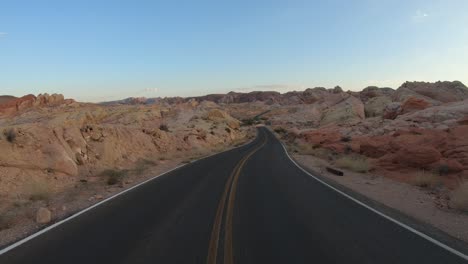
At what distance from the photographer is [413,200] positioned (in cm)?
1316

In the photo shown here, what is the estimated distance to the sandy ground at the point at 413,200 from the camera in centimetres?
959

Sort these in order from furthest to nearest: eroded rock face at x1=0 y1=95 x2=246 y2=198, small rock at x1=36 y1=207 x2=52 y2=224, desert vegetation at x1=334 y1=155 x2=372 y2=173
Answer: desert vegetation at x1=334 y1=155 x2=372 y2=173, eroded rock face at x1=0 y1=95 x2=246 y2=198, small rock at x1=36 y1=207 x2=52 y2=224

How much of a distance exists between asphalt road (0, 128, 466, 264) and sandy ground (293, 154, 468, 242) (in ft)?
4.33

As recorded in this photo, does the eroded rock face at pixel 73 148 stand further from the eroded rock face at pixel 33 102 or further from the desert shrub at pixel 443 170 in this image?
the eroded rock face at pixel 33 102

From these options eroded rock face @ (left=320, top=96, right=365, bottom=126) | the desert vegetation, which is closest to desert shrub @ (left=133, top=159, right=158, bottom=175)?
the desert vegetation

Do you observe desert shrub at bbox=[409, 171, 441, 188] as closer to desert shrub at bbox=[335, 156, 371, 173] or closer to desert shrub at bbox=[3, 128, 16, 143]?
desert shrub at bbox=[335, 156, 371, 173]

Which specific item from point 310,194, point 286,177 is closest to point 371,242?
point 310,194

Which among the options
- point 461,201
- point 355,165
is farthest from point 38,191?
point 355,165

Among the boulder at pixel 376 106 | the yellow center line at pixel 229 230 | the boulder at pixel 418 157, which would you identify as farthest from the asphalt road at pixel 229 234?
the boulder at pixel 376 106

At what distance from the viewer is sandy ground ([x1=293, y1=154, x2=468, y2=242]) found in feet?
31.4

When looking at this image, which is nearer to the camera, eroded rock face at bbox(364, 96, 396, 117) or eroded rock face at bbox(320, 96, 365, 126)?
eroded rock face at bbox(320, 96, 365, 126)

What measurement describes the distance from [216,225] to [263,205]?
2.74m

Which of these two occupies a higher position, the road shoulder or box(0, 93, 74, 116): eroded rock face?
box(0, 93, 74, 116): eroded rock face

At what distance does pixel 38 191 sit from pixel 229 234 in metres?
8.19
